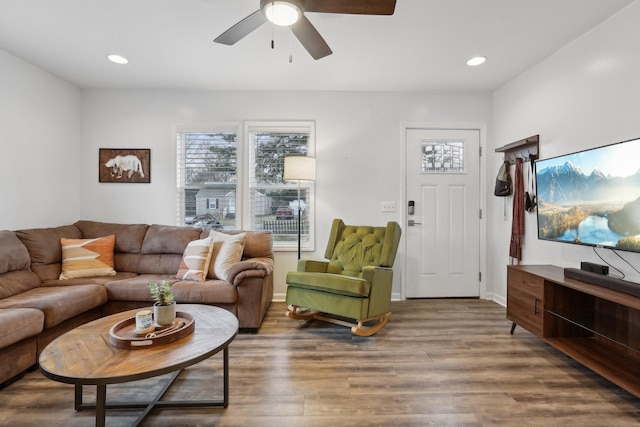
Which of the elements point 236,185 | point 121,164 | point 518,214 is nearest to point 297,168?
point 236,185

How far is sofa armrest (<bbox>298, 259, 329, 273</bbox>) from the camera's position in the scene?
304 cm

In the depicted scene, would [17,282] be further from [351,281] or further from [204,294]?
[351,281]

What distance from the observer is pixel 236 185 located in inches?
145

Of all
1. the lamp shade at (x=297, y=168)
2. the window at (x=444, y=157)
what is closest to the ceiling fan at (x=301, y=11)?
the lamp shade at (x=297, y=168)

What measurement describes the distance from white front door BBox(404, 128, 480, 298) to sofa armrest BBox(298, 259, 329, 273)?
3.78ft

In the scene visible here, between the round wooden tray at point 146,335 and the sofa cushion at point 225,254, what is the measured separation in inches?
42.7

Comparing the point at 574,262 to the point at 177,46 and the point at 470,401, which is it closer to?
the point at 470,401

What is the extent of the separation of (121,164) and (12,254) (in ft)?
4.79

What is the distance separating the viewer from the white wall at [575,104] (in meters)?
2.12

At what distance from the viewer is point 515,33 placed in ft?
7.99

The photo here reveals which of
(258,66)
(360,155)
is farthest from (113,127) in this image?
(360,155)

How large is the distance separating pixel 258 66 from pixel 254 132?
2.75 feet

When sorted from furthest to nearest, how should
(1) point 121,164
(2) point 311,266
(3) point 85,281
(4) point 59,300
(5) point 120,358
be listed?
1. (1) point 121,164
2. (2) point 311,266
3. (3) point 85,281
4. (4) point 59,300
5. (5) point 120,358

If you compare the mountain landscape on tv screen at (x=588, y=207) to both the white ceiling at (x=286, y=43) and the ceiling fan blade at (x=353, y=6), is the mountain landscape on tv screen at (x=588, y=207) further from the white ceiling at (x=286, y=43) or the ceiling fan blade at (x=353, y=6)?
the ceiling fan blade at (x=353, y=6)
